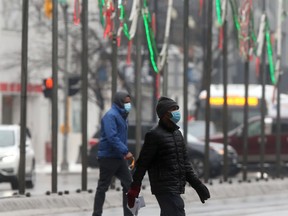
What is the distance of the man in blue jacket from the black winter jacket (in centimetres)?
476

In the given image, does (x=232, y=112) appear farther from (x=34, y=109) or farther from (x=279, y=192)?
(x=279, y=192)

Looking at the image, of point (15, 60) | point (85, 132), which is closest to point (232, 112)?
point (15, 60)

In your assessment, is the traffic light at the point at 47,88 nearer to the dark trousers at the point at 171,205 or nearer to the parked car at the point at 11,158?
the parked car at the point at 11,158

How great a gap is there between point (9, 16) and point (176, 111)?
Answer: 46837 mm

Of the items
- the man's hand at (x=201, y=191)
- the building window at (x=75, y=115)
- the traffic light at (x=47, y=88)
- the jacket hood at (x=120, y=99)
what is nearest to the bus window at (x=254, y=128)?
the traffic light at (x=47, y=88)

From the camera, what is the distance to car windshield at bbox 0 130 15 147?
106ft

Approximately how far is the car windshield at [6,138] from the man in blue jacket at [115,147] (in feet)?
41.4

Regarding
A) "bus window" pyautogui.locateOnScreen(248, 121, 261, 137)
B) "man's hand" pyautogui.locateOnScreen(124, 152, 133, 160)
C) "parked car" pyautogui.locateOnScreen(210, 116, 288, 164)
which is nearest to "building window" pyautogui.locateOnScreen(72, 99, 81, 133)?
"parked car" pyautogui.locateOnScreen(210, 116, 288, 164)

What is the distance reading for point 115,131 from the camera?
19297 millimetres

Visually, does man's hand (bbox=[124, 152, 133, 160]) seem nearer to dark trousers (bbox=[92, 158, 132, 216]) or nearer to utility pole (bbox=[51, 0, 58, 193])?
dark trousers (bbox=[92, 158, 132, 216])

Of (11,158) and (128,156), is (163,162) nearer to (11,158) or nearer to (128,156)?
(128,156)

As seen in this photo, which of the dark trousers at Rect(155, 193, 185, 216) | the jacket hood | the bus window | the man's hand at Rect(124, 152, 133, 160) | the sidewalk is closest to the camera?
the dark trousers at Rect(155, 193, 185, 216)

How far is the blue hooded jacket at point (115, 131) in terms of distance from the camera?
19250 millimetres

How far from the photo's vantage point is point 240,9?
32.5 meters
